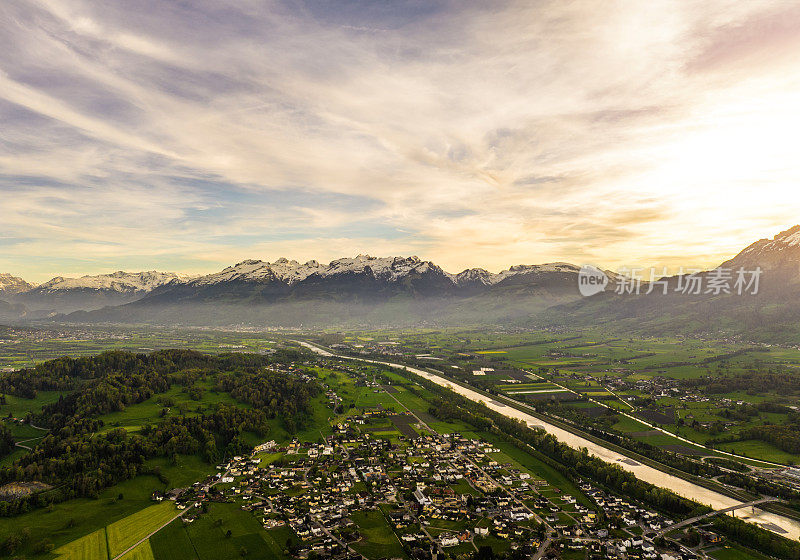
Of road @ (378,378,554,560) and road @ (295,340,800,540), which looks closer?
road @ (378,378,554,560)

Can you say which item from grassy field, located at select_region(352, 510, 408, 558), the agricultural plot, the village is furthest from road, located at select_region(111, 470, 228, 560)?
grassy field, located at select_region(352, 510, 408, 558)

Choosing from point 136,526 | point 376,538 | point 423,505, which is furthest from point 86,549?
point 423,505

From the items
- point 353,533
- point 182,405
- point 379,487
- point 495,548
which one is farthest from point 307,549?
point 182,405

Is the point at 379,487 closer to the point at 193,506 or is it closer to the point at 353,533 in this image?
the point at 353,533

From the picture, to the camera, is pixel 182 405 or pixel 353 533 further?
pixel 182 405

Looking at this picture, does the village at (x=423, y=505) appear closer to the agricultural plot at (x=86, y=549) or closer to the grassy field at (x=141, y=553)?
the grassy field at (x=141, y=553)

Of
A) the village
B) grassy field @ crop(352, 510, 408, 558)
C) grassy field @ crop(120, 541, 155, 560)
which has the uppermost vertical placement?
the village

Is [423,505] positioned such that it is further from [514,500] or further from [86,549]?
[86,549]

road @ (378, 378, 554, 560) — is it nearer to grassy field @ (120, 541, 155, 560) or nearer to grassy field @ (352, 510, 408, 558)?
grassy field @ (352, 510, 408, 558)

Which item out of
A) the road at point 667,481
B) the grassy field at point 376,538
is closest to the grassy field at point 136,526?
the grassy field at point 376,538

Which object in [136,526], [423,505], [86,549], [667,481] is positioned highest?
[423,505]

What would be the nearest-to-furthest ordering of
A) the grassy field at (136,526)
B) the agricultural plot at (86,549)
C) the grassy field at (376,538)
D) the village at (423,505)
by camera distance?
the grassy field at (376,538) < the agricultural plot at (86,549) < the village at (423,505) < the grassy field at (136,526)
